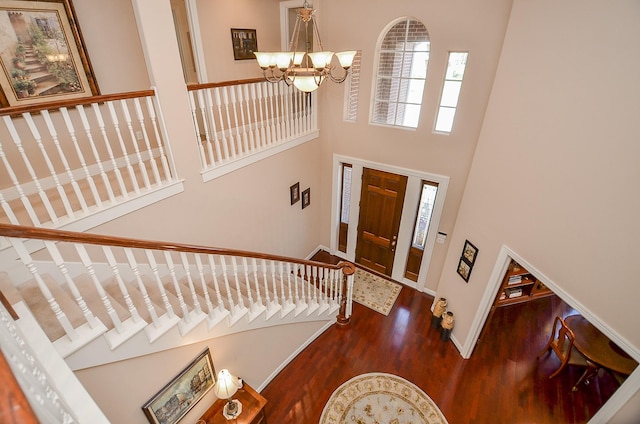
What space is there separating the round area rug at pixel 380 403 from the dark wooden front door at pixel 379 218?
217 cm

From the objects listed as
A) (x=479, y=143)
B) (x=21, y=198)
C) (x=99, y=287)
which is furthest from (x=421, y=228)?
(x=21, y=198)

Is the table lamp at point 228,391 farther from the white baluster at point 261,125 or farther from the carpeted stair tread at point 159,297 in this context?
the white baluster at point 261,125

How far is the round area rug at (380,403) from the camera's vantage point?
11.6 ft

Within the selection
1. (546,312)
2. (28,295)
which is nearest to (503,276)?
(546,312)

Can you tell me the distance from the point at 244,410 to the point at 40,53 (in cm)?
403

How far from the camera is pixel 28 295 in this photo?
2.22 meters

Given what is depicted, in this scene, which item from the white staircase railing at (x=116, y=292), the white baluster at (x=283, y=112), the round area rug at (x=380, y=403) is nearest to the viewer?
the white staircase railing at (x=116, y=292)

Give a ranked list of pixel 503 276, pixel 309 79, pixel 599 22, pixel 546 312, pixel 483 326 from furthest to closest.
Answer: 1. pixel 546 312
2. pixel 483 326
3. pixel 503 276
4. pixel 309 79
5. pixel 599 22

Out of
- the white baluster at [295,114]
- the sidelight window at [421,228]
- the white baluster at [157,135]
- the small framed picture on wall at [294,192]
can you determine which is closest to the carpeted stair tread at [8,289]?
the white baluster at [157,135]

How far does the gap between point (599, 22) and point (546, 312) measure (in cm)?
441

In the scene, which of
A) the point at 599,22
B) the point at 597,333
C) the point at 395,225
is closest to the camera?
the point at 599,22

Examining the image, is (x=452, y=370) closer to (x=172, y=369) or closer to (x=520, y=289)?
(x=520, y=289)

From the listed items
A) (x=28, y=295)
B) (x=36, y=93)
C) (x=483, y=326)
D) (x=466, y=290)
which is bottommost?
(x=483, y=326)

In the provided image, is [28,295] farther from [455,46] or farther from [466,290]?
[455,46]
